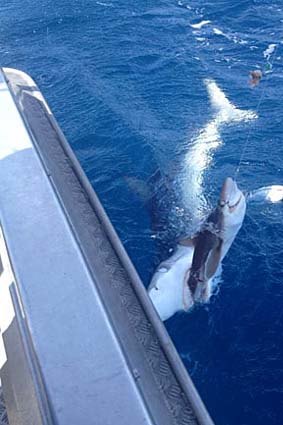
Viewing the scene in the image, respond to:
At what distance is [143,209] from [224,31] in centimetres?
831

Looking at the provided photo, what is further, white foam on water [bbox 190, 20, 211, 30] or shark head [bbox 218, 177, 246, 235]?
white foam on water [bbox 190, 20, 211, 30]

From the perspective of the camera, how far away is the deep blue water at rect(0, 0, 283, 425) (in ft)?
21.6

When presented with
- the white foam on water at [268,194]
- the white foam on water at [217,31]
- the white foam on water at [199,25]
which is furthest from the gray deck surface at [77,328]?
the white foam on water at [199,25]

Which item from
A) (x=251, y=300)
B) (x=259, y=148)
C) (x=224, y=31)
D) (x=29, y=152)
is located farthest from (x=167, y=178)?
(x=224, y=31)

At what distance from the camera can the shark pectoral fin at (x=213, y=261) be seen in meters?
6.79

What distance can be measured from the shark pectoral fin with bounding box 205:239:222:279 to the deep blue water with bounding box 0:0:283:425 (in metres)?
0.62

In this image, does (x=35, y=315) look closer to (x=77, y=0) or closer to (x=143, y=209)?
(x=143, y=209)

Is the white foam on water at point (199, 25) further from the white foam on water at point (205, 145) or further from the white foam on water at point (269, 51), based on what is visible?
the white foam on water at point (205, 145)

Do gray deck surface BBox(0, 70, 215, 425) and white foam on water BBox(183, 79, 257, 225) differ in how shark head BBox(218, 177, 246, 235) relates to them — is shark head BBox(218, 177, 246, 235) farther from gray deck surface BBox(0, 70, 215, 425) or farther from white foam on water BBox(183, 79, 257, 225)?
gray deck surface BBox(0, 70, 215, 425)

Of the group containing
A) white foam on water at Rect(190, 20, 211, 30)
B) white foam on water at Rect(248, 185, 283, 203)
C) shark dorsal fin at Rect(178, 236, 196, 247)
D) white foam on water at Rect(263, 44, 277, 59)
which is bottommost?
white foam on water at Rect(248, 185, 283, 203)

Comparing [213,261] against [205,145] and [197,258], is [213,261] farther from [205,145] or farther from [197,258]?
[205,145]

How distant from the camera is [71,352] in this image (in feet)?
9.46

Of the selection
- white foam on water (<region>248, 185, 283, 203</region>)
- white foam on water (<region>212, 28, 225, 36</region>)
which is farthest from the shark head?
white foam on water (<region>212, 28, 225, 36</region>)

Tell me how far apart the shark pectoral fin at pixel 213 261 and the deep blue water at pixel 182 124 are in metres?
0.62
